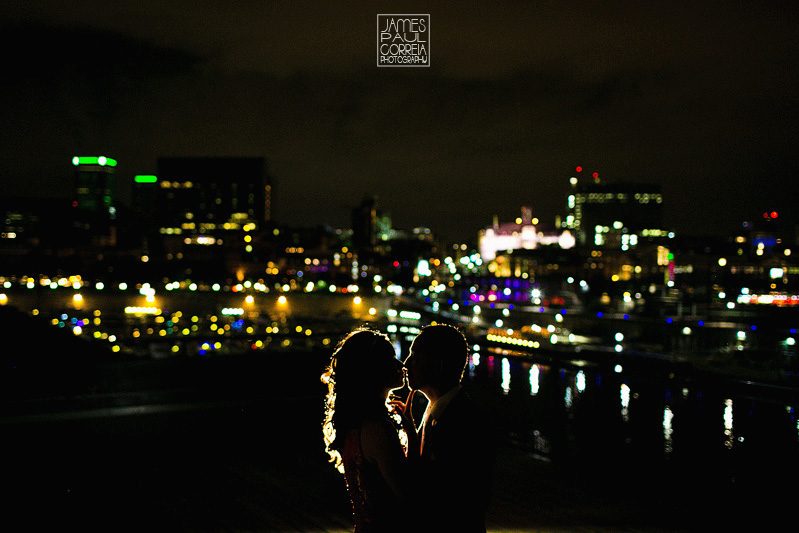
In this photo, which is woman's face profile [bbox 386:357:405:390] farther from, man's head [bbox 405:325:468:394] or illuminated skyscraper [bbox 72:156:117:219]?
illuminated skyscraper [bbox 72:156:117:219]

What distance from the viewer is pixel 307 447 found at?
7.39 metres

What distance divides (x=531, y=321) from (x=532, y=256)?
10622cm

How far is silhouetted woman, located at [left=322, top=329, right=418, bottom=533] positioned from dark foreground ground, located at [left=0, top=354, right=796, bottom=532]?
2891 mm

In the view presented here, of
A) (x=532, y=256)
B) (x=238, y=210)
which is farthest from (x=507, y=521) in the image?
(x=238, y=210)

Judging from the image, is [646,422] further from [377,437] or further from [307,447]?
[377,437]

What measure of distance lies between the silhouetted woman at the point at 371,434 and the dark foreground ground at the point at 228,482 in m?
2.89

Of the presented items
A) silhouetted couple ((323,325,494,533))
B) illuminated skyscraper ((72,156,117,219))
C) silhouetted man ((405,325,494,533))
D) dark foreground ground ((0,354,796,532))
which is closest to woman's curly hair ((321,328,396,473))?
silhouetted couple ((323,325,494,533))

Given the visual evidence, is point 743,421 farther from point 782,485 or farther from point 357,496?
point 357,496

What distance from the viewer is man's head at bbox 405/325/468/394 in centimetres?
272

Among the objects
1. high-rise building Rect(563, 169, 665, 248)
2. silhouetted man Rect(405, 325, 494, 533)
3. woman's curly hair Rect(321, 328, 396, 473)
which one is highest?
high-rise building Rect(563, 169, 665, 248)

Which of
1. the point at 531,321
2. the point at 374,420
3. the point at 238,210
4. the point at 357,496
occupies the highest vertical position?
the point at 238,210

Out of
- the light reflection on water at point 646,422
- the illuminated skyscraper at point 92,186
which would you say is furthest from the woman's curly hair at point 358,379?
the illuminated skyscraper at point 92,186

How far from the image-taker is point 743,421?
8.80m

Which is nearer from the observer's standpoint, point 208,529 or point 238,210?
point 208,529
